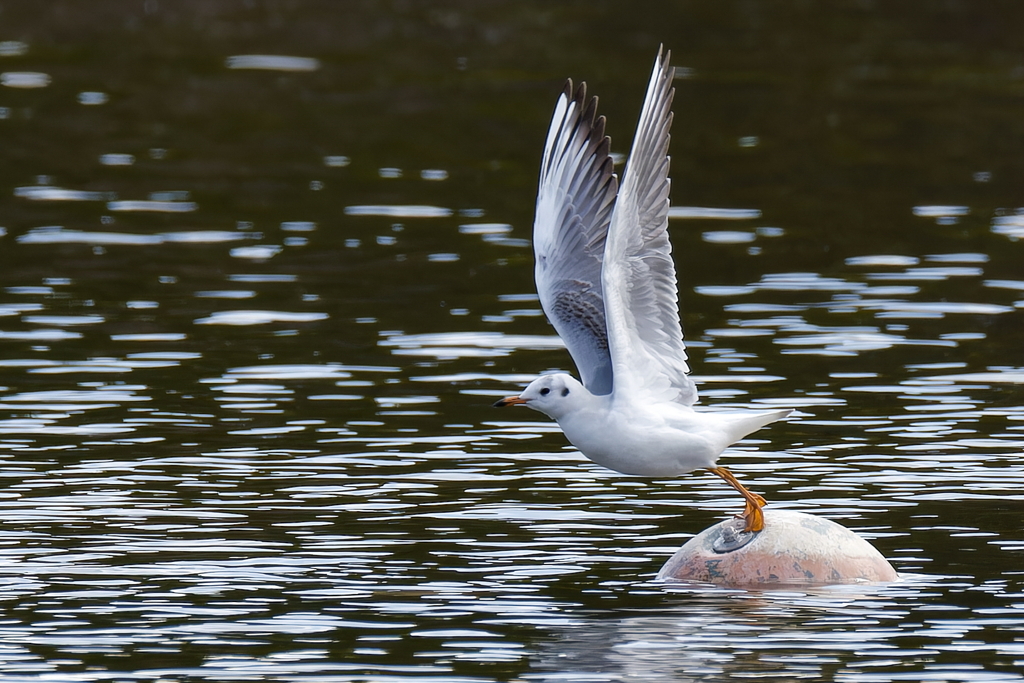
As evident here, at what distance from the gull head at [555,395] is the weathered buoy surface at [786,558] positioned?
133 centimetres

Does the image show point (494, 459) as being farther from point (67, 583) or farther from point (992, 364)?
point (992, 364)

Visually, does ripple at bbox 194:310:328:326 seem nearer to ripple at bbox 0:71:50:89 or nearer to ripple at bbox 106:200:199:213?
ripple at bbox 106:200:199:213

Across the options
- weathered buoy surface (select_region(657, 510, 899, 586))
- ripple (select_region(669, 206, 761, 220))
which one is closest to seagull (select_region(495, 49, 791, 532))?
weathered buoy surface (select_region(657, 510, 899, 586))

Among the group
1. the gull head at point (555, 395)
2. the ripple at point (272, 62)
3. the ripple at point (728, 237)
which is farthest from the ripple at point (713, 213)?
the gull head at point (555, 395)

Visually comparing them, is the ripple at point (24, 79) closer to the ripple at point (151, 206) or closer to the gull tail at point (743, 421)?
the ripple at point (151, 206)

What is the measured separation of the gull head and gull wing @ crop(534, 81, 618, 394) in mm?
699

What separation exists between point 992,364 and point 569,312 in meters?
7.44

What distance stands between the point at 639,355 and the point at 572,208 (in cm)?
144

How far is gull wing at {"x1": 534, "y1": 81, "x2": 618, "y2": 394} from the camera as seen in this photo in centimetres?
1348

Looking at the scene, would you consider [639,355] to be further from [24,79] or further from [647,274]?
[24,79]

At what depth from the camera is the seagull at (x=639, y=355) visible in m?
12.4

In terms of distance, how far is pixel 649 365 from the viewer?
12820 mm

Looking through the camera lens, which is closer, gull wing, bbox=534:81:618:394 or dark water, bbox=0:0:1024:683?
dark water, bbox=0:0:1024:683

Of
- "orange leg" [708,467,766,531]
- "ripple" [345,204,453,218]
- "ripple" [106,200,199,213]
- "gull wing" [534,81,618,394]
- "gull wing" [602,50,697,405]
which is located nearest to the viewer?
"gull wing" [602,50,697,405]
